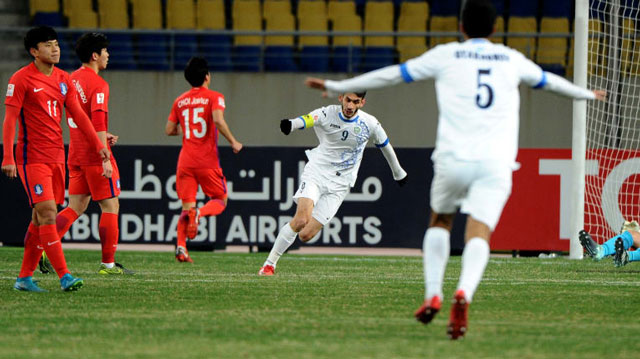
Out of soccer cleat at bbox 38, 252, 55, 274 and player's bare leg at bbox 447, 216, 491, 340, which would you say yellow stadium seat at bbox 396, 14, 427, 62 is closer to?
soccer cleat at bbox 38, 252, 55, 274

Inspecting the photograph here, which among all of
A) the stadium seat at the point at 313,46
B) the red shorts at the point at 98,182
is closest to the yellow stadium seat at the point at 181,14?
the stadium seat at the point at 313,46

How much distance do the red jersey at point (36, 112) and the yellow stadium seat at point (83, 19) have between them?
40.5 ft

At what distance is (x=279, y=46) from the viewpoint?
63.1 ft

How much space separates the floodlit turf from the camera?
207 inches

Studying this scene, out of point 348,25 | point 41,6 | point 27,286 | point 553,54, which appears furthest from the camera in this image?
point 41,6

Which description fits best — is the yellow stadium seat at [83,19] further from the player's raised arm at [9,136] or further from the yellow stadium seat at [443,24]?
the player's raised arm at [9,136]

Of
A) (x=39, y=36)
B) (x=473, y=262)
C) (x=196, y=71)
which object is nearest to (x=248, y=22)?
(x=196, y=71)

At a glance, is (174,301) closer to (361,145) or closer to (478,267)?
(478,267)

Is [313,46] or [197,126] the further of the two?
[313,46]

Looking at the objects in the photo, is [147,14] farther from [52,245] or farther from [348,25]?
[52,245]

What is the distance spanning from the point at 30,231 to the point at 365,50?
38.2 feet

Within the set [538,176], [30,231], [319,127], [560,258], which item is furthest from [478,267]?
[538,176]

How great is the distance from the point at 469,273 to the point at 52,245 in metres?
3.64

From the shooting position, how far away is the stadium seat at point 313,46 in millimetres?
19125
